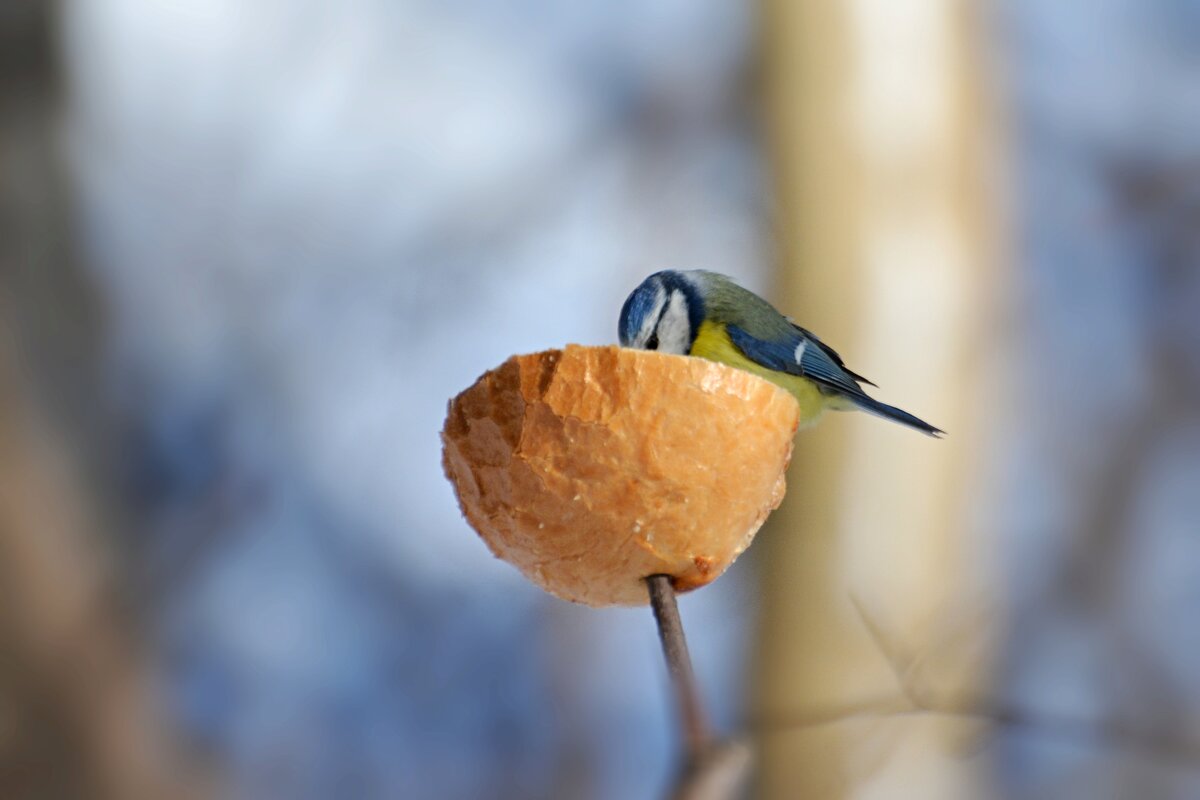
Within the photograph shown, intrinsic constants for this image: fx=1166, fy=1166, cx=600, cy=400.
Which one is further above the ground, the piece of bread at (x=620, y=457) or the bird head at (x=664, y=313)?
the bird head at (x=664, y=313)

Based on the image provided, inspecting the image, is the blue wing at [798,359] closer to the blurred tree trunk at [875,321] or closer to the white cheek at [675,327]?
the white cheek at [675,327]

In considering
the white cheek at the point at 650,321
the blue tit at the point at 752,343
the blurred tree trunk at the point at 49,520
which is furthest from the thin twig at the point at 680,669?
the blurred tree trunk at the point at 49,520

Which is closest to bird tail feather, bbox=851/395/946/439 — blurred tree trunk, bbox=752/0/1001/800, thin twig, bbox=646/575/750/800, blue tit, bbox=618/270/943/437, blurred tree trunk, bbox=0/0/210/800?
blue tit, bbox=618/270/943/437

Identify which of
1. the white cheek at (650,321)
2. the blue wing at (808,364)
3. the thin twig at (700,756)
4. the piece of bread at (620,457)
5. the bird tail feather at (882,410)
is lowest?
the thin twig at (700,756)

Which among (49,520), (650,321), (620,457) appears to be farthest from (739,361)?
(49,520)

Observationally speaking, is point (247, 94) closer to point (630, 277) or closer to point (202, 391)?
point (202, 391)

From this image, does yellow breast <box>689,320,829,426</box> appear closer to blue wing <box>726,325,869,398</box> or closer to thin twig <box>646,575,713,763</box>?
blue wing <box>726,325,869,398</box>

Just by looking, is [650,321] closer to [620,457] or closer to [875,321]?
[620,457]
